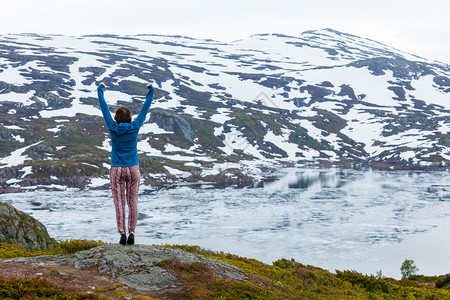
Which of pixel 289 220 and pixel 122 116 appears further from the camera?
pixel 289 220

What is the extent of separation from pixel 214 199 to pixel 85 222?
2821 centimetres

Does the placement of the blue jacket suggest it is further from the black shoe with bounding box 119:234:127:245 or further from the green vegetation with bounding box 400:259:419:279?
the green vegetation with bounding box 400:259:419:279

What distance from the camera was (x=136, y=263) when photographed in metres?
9.15

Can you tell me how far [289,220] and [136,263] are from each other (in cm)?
5239

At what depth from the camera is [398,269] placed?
40188 mm

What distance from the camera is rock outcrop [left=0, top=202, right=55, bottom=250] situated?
Answer: 691 inches

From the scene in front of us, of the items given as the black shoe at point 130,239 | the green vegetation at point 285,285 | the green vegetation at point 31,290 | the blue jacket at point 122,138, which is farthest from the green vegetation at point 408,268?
the green vegetation at point 31,290

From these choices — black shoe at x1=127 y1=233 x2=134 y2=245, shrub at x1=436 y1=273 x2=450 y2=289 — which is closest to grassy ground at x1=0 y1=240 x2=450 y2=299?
black shoe at x1=127 y1=233 x2=134 y2=245

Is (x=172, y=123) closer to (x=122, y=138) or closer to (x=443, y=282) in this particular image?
(x=443, y=282)

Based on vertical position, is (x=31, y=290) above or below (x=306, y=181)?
above

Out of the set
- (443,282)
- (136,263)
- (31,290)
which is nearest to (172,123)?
(443,282)

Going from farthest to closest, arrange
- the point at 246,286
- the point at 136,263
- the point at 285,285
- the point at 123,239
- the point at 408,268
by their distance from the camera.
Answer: the point at 408,268, the point at 285,285, the point at 123,239, the point at 136,263, the point at 246,286

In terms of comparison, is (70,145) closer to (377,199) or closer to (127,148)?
(377,199)

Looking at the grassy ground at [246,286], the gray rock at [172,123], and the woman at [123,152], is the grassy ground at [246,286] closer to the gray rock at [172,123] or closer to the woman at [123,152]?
the woman at [123,152]
